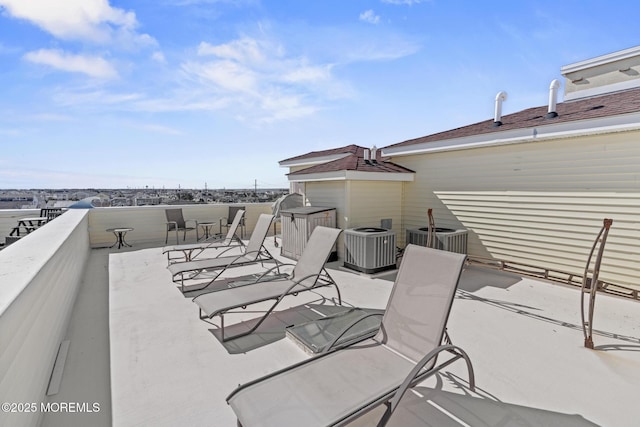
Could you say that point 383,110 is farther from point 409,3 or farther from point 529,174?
point 529,174

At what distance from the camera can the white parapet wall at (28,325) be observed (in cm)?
155

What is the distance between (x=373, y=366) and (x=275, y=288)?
215 centimetres

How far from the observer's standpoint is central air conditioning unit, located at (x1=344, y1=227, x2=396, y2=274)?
237 inches

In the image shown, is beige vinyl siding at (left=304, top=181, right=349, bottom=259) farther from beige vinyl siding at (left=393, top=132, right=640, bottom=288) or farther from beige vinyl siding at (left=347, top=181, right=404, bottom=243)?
beige vinyl siding at (left=393, top=132, right=640, bottom=288)

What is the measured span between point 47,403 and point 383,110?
9.99m

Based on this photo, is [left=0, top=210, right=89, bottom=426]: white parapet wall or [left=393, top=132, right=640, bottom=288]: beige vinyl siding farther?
[left=393, top=132, right=640, bottom=288]: beige vinyl siding

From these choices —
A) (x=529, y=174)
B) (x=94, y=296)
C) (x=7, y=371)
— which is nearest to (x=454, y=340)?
(x=7, y=371)

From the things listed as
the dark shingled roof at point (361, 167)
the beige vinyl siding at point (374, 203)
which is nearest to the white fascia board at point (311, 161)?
the dark shingled roof at point (361, 167)

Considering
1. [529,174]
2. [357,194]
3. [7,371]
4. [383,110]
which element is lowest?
[7,371]

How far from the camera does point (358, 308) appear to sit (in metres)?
4.39

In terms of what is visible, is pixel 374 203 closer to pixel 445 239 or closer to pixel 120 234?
pixel 445 239

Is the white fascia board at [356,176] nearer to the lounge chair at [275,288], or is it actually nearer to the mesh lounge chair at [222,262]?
the mesh lounge chair at [222,262]

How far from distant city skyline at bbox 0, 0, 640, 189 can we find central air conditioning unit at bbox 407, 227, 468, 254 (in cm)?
340

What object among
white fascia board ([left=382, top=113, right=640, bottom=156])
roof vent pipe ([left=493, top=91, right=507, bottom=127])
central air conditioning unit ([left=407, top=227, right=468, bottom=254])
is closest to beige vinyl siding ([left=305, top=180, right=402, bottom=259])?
central air conditioning unit ([left=407, top=227, right=468, bottom=254])
